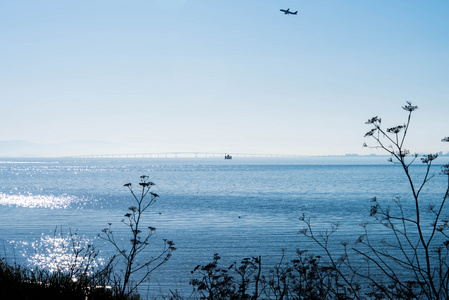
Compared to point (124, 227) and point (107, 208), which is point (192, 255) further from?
point (107, 208)

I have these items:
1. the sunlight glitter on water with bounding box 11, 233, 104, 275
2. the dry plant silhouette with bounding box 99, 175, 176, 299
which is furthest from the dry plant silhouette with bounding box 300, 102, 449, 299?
the sunlight glitter on water with bounding box 11, 233, 104, 275

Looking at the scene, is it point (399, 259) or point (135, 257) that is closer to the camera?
point (399, 259)

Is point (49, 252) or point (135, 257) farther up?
point (49, 252)

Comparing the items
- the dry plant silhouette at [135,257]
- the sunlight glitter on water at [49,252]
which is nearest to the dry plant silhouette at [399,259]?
the dry plant silhouette at [135,257]

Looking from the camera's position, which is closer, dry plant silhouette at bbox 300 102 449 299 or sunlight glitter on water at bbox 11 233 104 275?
dry plant silhouette at bbox 300 102 449 299

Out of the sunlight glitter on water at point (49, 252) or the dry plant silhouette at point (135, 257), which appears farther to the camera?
the sunlight glitter on water at point (49, 252)

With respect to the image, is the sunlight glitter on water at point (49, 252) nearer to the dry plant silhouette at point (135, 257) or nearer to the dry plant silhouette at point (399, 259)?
the dry plant silhouette at point (135, 257)

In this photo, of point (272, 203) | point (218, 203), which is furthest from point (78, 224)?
point (272, 203)

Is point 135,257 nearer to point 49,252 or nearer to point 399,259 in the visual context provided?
point 49,252

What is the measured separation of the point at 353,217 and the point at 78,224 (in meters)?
26.8

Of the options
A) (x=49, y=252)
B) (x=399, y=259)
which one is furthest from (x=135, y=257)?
(x=399, y=259)

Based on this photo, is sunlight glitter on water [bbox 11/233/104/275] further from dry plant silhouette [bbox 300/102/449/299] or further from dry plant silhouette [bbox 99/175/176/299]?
dry plant silhouette [bbox 300/102/449/299]

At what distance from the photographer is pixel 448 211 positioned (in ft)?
138

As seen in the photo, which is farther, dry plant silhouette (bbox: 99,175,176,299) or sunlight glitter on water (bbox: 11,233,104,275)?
sunlight glitter on water (bbox: 11,233,104,275)
